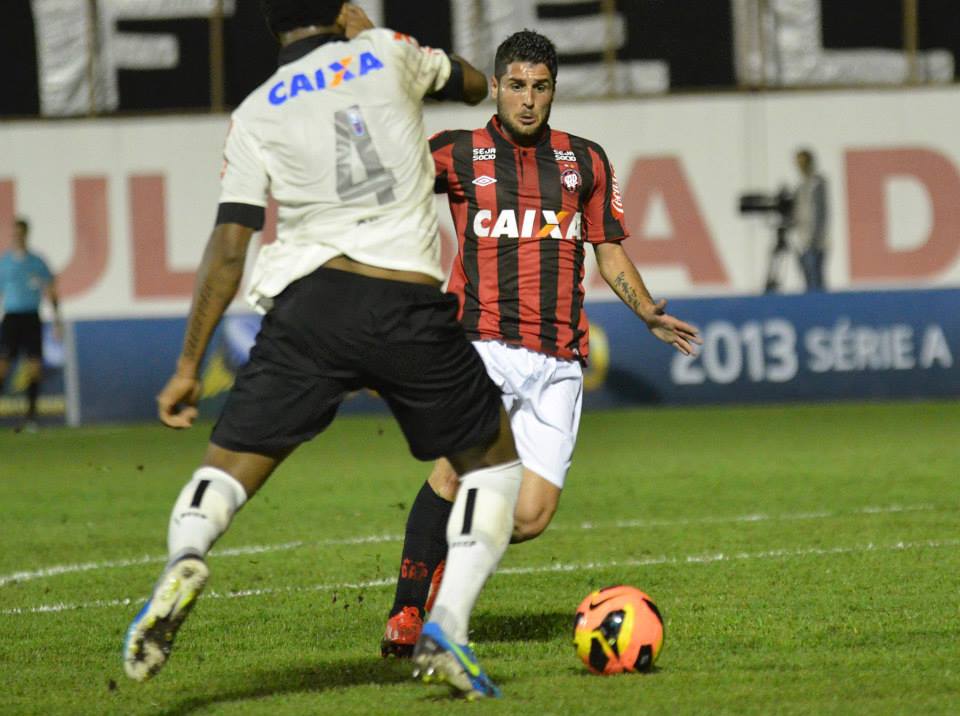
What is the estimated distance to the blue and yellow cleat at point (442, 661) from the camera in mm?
4469

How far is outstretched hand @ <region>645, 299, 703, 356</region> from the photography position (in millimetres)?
5621

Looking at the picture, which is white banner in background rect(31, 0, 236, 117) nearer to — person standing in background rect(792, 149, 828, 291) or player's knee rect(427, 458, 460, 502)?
person standing in background rect(792, 149, 828, 291)

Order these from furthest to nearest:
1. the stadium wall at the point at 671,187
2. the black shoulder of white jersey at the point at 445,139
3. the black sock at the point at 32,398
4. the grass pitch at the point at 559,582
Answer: the stadium wall at the point at 671,187 < the black sock at the point at 32,398 < the black shoulder of white jersey at the point at 445,139 < the grass pitch at the point at 559,582

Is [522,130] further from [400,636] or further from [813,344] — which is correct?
[813,344]

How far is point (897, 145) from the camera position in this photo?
23.3 meters

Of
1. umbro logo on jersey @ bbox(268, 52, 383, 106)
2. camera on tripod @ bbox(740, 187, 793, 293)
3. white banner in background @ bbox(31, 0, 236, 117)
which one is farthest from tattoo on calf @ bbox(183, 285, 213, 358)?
white banner in background @ bbox(31, 0, 236, 117)

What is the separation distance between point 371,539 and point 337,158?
4.52 metres

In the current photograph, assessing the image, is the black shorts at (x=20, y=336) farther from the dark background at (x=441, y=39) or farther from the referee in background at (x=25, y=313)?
the dark background at (x=441, y=39)

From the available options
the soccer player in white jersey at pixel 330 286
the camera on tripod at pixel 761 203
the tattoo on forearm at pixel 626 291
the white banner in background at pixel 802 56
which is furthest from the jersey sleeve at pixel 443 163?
the white banner in background at pixel 802 56

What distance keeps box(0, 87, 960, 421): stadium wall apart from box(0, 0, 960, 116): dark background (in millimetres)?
410

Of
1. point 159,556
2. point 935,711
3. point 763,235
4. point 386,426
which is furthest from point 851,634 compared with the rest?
point 763,235

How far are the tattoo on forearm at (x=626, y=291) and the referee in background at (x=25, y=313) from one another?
1165 centimetres

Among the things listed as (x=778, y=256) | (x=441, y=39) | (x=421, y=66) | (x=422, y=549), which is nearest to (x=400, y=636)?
(x=422, y=549)

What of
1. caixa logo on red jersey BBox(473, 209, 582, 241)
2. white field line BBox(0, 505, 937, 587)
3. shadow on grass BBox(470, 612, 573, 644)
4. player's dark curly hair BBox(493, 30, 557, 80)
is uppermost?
player's dark curly hair BBox(493, 30, 557, 80)
